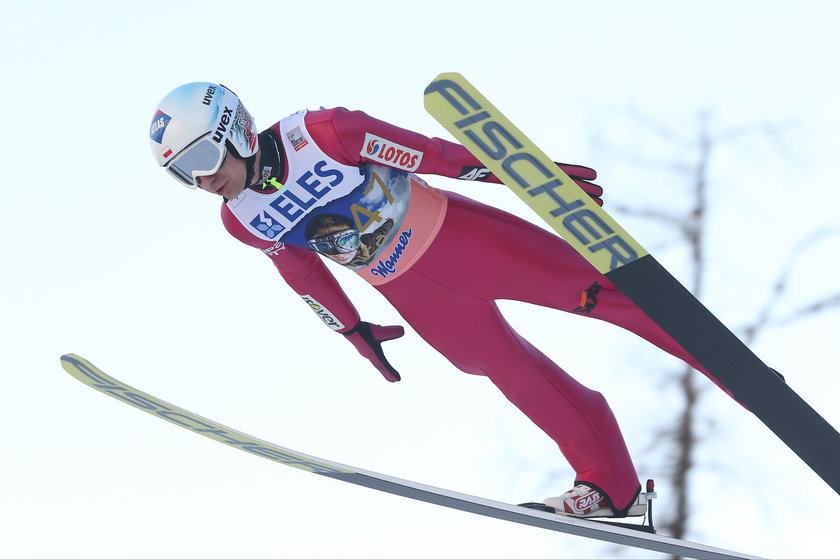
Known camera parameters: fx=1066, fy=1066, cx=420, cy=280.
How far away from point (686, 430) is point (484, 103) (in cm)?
260

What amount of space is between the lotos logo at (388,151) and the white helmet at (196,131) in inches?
13.1

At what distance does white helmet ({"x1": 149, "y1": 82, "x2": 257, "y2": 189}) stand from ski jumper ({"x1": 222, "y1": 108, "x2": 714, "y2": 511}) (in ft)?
0.44

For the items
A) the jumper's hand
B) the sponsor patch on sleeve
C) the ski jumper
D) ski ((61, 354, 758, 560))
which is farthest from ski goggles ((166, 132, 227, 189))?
ski ((61, 354, 758, 560))

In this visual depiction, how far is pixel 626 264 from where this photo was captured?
2650mm

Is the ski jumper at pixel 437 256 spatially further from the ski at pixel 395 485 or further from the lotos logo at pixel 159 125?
the lotos logo at pixel 159 125

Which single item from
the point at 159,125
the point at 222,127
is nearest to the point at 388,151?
the point at 222,127

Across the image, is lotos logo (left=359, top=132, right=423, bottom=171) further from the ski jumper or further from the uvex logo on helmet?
the uvex logo on helmet

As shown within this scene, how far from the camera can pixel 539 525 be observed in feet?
10.9

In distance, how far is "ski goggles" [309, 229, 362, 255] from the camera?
3.16 m

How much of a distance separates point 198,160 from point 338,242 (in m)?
0.49

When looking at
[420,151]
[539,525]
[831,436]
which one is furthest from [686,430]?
[420,151]

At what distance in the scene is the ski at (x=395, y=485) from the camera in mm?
3252

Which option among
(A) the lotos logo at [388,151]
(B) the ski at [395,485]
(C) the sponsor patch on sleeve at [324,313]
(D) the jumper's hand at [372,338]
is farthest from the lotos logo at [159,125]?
(B) the ski at [395,485]

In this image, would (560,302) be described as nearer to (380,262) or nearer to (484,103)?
(380,262)
